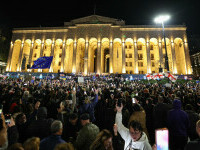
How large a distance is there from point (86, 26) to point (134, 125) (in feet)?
127

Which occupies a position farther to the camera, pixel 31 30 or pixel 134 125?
pixel 31 30

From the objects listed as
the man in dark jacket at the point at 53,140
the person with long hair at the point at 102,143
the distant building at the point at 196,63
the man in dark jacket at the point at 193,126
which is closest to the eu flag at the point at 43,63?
the man in dark jacket at the point at 53,140

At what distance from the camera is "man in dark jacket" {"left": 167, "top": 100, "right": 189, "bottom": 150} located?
3.13 m

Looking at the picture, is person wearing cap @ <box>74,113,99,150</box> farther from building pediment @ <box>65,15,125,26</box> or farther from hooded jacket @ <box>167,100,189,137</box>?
building pediment @ <box>65,15,125,26</box>

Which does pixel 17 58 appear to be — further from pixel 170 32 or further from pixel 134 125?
pixel 170 32

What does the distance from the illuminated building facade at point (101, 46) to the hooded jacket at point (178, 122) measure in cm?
3055

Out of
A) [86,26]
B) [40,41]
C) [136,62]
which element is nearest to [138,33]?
[136,62]

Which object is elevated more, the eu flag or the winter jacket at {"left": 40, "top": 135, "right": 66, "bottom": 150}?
the eu flag

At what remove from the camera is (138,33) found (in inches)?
1417

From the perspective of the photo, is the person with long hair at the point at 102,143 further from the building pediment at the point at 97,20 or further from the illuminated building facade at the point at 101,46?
the building pediment at the point at 97,20

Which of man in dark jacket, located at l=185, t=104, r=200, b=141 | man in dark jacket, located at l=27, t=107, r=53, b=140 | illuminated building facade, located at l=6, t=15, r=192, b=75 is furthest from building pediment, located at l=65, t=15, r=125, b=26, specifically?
man in dark jacket, located at l=27, t=107, r=53, b=140

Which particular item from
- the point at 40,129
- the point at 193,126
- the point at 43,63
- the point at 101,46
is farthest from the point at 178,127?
the point at 101,46

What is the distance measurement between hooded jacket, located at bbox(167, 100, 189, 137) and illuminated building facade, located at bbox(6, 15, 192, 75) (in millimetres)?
30554

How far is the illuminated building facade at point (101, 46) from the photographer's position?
34.8 metres
